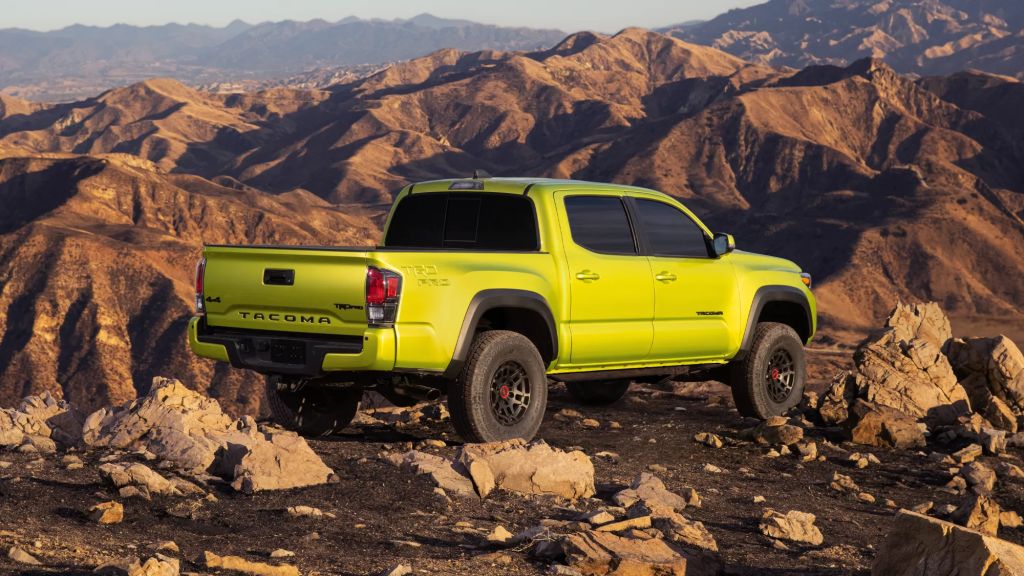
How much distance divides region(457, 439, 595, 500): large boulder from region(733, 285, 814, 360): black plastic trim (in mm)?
3165

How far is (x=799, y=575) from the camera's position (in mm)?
6602

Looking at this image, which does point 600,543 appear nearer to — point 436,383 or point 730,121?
point 436,383

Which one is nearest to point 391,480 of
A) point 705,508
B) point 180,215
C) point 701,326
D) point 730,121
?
point 705,508

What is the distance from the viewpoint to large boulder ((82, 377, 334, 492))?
26.6 feet

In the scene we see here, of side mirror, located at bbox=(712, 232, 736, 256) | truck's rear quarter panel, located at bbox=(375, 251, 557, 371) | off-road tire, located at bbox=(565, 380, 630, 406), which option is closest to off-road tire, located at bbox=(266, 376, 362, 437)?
truck's rear quarter panel, located at bbox=(375, 251, 557, 371)

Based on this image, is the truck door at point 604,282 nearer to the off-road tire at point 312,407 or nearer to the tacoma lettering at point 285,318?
the off-road tire at point 312,407

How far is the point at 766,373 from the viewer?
11.6m

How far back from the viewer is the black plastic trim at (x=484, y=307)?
8852 millimetres

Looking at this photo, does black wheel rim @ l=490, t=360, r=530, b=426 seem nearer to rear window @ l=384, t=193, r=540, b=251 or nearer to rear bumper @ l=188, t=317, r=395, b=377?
rear window @ l=384, t=193, r=540, b=251

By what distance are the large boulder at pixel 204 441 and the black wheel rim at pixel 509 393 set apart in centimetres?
150

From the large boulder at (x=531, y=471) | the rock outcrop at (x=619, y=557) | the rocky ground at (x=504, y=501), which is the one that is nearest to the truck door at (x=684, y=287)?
the rocky ground at (x=504, y=501)

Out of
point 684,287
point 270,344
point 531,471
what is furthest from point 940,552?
point 684,287

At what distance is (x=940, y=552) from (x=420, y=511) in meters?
3.00

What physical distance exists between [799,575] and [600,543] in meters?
1.07
